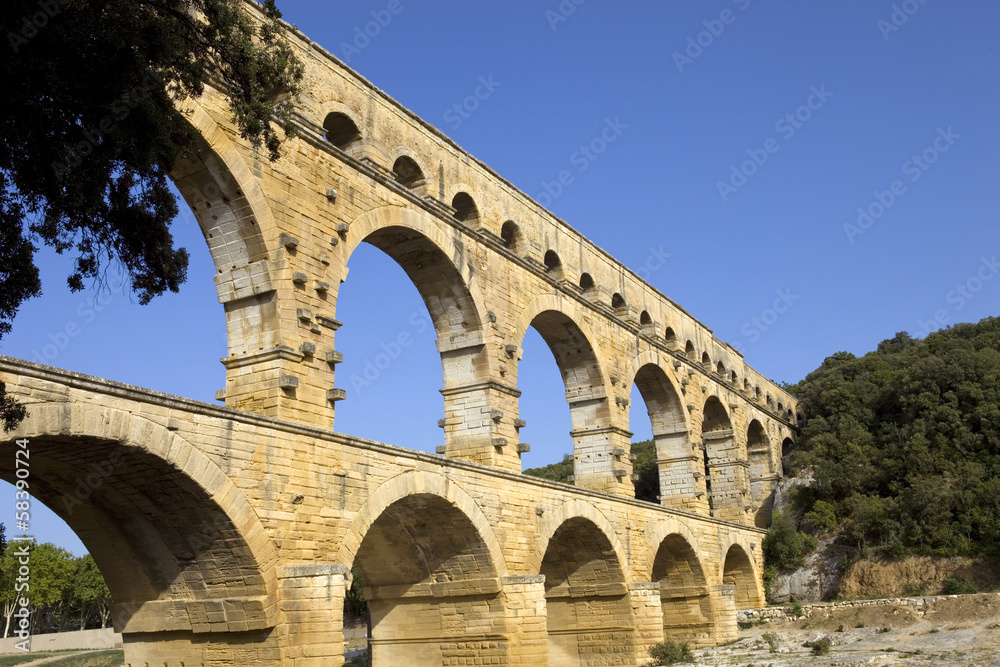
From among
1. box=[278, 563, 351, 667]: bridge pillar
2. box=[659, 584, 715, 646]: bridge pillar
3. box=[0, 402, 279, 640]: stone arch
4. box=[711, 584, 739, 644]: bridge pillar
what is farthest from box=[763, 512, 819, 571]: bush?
box=[0, 402, 279, 640]: stone arch

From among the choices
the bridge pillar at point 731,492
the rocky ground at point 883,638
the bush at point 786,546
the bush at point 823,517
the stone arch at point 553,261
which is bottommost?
the rocky ground at point 883,638

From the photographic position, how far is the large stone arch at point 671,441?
76.2 feet

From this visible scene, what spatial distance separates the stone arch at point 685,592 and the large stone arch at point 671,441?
2.02 meters

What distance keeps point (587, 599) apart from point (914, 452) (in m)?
16.8

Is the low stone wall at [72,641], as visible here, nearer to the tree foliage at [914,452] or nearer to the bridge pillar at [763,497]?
the bridge pillar at [763,497]

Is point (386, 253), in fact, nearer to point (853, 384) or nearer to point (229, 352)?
point (229, 352)

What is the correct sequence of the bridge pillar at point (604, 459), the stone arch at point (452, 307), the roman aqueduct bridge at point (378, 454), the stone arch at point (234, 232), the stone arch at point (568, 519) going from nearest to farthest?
the roman aqueduct bridge at point (378, 454) → the stone arch at point (234, 232) → the stone arch at point (568, 519) → the stone arch at point (452, 307) → the bridge pillar at point (604, 459)

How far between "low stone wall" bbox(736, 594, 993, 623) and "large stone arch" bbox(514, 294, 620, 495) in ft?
24.7

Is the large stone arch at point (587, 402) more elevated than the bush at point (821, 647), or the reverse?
the large stone arch at point (587, 402)

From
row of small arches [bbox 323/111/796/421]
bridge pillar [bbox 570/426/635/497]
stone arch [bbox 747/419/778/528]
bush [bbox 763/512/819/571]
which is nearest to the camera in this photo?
row of small arches [bbox 323/111/796/421]

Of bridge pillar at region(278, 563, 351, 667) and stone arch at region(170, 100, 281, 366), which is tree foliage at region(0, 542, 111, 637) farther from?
bridge pillar at region(278, 563, 351, 667)

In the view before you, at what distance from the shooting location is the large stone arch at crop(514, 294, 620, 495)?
1933cm

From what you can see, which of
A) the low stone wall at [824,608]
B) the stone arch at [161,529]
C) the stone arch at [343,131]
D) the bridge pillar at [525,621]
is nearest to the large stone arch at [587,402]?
the bridge pillar at [525,621]

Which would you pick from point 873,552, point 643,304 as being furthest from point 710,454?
point 643,304
